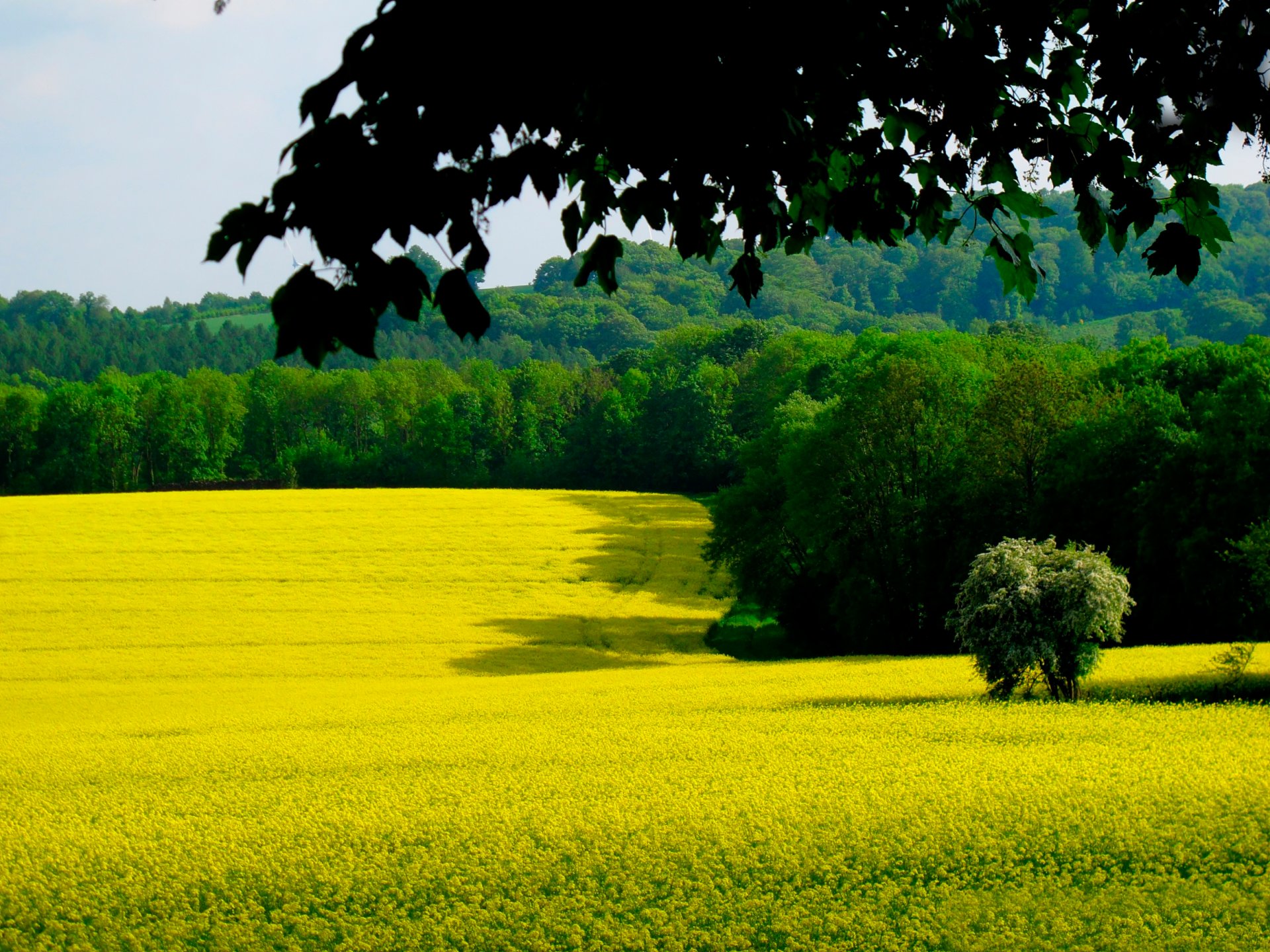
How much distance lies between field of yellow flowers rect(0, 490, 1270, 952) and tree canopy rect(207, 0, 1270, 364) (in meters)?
7.79

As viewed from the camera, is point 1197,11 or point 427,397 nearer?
point 1197,11

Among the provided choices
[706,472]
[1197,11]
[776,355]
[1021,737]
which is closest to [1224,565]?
[1021,737]

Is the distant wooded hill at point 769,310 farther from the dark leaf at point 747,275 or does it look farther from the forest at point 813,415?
the dark leaf at point 747,275

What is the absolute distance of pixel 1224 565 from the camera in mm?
31219

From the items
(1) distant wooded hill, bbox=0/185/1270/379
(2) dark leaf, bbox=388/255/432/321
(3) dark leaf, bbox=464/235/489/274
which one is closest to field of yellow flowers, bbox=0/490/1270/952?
(3) dark leaf, bbox=464/235/489/274

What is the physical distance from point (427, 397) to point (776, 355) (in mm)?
30635

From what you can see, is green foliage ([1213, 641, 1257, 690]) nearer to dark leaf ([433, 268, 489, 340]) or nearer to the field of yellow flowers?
the field of yellow flowers

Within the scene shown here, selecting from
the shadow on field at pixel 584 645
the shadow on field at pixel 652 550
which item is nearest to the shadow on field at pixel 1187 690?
the shadow on field at pixel 584 645

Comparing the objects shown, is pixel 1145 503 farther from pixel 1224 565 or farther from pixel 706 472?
pixel 706 472

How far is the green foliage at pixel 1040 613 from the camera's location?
20.0m

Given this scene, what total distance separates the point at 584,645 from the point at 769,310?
439 feet

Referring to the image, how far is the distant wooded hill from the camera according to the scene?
445 ft

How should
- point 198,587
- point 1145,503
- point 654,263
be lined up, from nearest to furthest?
1. point 1145,503
2. point 198,587
3. point 654,263

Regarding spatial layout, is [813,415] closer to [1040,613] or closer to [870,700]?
[870,700]
